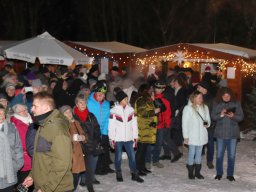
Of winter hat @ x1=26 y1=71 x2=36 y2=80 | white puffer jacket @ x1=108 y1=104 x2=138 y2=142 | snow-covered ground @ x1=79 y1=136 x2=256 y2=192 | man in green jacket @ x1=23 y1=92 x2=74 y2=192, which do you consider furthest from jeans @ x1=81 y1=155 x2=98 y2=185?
winter hat @ x1=26 y1=71 x2=36 y2=80

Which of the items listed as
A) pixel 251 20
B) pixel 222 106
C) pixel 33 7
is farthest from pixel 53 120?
pixel 33 7

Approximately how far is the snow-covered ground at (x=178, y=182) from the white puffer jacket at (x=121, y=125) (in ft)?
2.83

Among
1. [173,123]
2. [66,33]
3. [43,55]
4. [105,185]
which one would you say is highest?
[66,33]

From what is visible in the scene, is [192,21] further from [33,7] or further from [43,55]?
[43,55]

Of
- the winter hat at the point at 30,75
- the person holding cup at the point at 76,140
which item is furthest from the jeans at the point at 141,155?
the winter hat at the point at 30,75

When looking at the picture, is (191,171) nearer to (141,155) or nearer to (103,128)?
(141,155)

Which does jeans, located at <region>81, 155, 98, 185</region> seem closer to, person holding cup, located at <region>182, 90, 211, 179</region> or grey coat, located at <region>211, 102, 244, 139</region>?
person holding cup, located at <region>182, 90, 211, 179</region>

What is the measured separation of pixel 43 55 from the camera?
1245cm

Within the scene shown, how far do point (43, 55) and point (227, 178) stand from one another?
18.5ft

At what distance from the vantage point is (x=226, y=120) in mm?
9188

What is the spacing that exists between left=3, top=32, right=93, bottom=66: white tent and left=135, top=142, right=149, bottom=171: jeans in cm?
385

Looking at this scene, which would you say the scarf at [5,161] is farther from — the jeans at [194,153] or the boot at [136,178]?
the jeans at [194,153]

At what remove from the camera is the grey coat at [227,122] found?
9.13 metres

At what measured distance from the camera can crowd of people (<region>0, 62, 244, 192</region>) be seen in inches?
197
